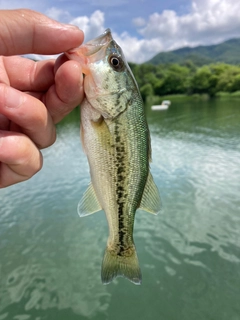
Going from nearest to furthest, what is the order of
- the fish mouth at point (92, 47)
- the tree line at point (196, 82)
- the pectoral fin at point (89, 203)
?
the fish mouth at point (92, 47)
the pectoral fin at point (89, 203)
the tree line at point (196, 82)

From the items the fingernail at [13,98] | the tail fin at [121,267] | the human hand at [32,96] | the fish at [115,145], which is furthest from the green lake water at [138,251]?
the fingernail at [13,98]

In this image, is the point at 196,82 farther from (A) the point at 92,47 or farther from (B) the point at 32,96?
(B) the point at 32,96

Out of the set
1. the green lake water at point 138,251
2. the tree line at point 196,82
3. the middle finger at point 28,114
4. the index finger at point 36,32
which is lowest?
the tree line at point 196,82

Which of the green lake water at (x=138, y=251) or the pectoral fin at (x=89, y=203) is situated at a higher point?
the pectoral fin at (x=89, y=203)

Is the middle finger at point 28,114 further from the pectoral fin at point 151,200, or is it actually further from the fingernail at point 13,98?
the pectoral fin at point 151,200

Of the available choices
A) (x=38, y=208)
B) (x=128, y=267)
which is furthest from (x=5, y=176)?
(x=38, y=208)

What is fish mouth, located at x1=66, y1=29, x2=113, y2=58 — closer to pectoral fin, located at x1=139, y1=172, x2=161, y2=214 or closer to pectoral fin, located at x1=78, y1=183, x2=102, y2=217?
pectoral fin, located at x1=78, y1=183, x2=102, y2=217

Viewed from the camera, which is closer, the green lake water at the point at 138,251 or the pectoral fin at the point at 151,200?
the pectoral fin at the point at 151,200
